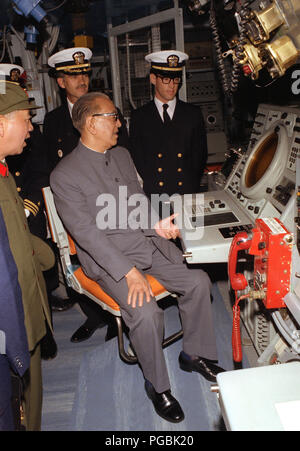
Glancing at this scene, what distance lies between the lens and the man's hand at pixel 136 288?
75.8 inches

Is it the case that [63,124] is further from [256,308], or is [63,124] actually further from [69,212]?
[256,308]

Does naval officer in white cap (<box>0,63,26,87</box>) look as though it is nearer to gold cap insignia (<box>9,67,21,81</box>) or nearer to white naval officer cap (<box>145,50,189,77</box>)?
gold cap insignia (<box>9,67,21,81</box>)

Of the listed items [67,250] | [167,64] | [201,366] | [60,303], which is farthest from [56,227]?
[167,64]

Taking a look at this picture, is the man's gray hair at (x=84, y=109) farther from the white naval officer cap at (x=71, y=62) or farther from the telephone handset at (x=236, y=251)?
the telephone handset at (x=236, y=251)

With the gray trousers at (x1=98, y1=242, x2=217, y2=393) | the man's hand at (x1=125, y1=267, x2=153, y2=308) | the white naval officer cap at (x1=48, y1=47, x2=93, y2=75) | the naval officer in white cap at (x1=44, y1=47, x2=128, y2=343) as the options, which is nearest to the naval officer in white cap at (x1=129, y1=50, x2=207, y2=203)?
→ the naval officer in white cap at (x1=44, y1=47, x2=128, y2=343)

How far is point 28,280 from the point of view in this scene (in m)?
1.67

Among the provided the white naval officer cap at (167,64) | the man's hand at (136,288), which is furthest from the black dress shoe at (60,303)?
the white naval officer cap at (167,64)

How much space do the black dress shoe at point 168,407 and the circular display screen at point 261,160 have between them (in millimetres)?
1259

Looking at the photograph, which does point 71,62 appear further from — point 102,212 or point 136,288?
point 136,288

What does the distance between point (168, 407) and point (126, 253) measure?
0.84 m

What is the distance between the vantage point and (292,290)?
1.48 m

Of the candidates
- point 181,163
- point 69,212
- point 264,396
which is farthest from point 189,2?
point 264,396

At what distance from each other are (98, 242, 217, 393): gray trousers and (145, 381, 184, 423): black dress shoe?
0.05 m

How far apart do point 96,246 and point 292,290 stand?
1.01m
